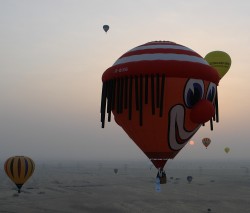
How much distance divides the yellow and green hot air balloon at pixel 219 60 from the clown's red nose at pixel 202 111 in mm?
7207

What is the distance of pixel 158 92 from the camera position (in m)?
13.4

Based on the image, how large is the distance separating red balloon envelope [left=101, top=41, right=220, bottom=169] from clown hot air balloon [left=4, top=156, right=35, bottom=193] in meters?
35.1

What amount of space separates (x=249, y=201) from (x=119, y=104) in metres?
49.2

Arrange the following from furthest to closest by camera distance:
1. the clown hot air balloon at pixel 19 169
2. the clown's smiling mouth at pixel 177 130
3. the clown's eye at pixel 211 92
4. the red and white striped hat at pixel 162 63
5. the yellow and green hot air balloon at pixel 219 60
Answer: the clown hot air balloon at pixel 19 169
the yellow and green hot air balloon at pixel 219 60
the clown's eye at pixel 211 92
the clown's smiling mouth at pixel 177 130
the red and white striped hat at pixel 162 63

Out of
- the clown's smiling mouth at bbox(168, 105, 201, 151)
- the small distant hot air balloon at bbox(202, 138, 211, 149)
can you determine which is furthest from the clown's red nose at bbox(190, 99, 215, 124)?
the small distant hot air balloon at bbox(202, 138, 211, 149)

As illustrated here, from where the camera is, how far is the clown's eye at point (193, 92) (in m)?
13.7

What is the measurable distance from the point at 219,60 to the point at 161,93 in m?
8.56

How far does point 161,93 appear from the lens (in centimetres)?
1341

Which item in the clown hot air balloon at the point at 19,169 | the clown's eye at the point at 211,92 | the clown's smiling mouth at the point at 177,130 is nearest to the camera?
the clown's smiling mouth at the point at 177,130

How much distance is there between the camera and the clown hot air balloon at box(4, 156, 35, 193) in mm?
46125

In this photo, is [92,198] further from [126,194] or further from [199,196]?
[199,196]

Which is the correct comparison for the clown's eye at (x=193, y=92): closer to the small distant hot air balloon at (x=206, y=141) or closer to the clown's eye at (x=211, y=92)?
the clown's eye at (x=211, y=92)

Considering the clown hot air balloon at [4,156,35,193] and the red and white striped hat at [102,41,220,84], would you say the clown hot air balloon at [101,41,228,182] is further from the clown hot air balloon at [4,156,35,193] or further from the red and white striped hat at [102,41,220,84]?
the clown hot air balloon at [4,156,35,193]

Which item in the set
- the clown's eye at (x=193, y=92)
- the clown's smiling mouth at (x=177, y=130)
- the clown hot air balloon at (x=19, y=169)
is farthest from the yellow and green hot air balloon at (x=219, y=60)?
the clown hot air balloon at (x=19, y=169)
